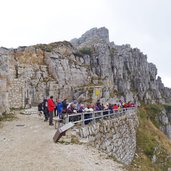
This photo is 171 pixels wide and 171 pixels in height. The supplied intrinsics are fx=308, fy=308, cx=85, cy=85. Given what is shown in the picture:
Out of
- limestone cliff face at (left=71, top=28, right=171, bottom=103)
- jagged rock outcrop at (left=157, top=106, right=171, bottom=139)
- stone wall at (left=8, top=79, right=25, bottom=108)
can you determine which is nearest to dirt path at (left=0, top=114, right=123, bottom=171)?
stone wall at (left=8, top=79, right=25, bottom=108)

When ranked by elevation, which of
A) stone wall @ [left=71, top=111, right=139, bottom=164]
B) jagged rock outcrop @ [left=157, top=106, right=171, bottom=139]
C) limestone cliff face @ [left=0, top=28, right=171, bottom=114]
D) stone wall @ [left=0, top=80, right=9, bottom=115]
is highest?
limestone cliff face @ [left=0, top=28, right=171, bottom=114]

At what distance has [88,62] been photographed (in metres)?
75.6

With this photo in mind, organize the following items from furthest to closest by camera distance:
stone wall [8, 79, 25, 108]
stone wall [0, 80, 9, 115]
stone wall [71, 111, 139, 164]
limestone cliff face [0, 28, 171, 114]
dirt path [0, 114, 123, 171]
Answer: limestone cliff face [0, 28, 171, 114], stone wall [8, 79, 25, 108], stone wall [0, 80, 9, 115], stone wall [71, 111, 139, 164], dirt path [0, 114, 123, 171]

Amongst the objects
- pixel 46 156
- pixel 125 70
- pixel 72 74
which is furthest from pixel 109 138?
pixel 125 70

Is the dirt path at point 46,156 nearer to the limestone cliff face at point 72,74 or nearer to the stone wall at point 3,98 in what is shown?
the stone wall at point 3,98

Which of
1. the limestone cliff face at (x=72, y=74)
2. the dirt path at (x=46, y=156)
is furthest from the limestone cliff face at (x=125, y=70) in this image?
the dirt path at (x=46, y=156)

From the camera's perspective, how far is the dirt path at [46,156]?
10.9 m

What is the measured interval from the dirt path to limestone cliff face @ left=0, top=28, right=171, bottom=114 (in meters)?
10.9

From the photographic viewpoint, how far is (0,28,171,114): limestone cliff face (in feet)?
115

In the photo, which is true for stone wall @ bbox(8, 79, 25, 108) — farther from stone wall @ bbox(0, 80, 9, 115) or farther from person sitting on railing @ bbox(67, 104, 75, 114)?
person sitting on railing @ bbox(67, 104, 75, 114)

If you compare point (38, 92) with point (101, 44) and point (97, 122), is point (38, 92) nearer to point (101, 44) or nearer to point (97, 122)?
point (97, 122)

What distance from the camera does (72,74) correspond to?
60.0m

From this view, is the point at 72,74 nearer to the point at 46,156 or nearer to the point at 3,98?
the point at 3,98

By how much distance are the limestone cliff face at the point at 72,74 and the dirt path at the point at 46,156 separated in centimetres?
1094
